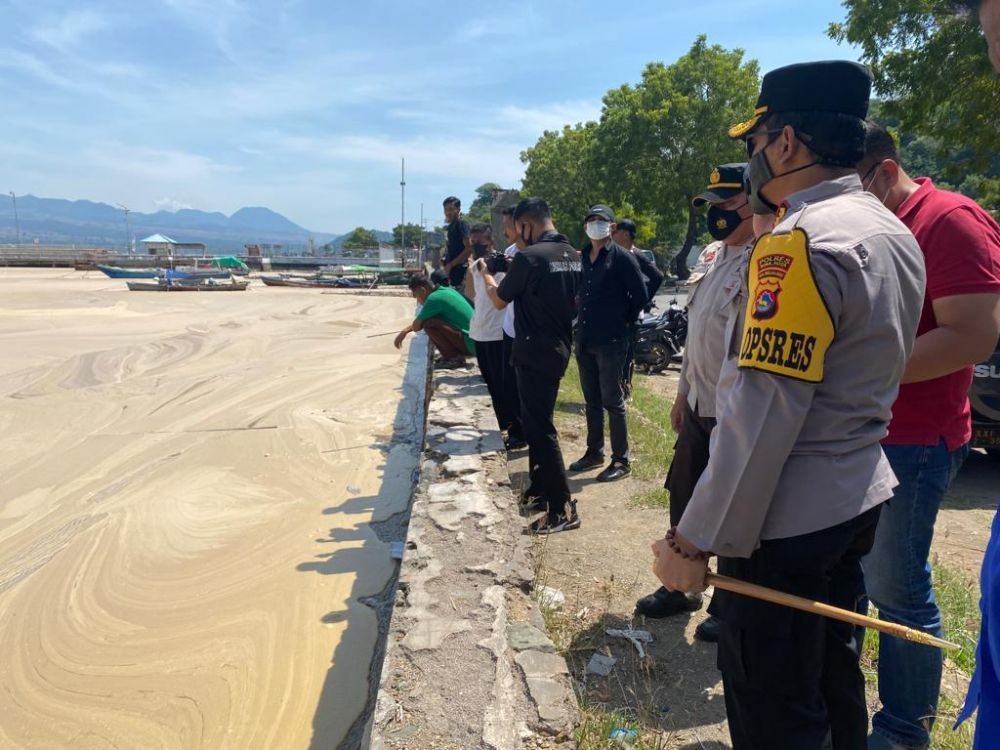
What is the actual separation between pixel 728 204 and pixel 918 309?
1279 millimetres

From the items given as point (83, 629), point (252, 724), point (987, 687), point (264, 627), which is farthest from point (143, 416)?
point (987, 687)

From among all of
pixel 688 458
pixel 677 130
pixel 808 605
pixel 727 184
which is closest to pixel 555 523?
pixel 688 458

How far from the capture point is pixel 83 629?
3342 millimetres

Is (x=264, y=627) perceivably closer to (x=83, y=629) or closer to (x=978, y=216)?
(x=83, y=629)

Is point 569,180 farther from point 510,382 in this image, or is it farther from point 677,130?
point 510,382

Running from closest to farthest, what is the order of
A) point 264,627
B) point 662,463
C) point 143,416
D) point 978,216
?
point 978,216 < point 264,627 < point 662,463 < point 143,416

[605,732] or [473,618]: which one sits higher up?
[473,618]

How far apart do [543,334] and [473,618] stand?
191 centimetres

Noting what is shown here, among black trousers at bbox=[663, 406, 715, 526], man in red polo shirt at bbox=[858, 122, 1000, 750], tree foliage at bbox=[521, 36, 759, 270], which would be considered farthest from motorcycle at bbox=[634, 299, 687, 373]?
tree foliage at bbox=[521, 36, 759, 270]

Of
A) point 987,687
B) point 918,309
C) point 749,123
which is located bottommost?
point 987,687

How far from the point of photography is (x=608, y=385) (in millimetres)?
5016

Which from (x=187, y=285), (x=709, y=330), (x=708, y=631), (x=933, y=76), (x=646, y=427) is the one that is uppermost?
(x=933, y=76)

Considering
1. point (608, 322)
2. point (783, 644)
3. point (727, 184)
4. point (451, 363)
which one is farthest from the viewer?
point (451, 363)

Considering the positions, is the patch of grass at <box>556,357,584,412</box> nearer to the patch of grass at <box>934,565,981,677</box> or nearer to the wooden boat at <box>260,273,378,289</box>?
the patch of grass at <box>934,565,981,677</box>
